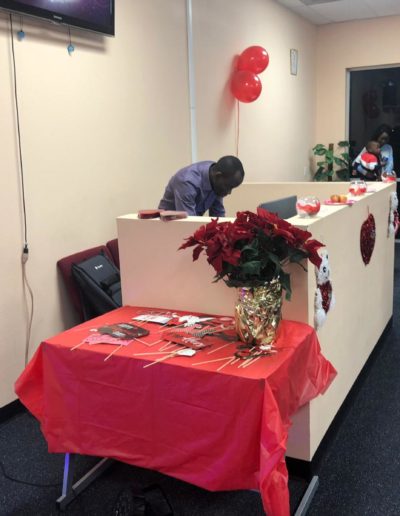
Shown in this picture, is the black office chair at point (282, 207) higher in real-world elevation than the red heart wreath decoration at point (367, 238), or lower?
higher

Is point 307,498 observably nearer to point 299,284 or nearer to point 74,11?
point 299,284

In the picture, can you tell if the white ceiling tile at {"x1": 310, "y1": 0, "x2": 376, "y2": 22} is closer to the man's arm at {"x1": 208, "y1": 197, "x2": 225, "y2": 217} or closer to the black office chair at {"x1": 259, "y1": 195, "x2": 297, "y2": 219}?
the man's arm at {"x1": 208, "y1": 197, "x2": 225, "y2": 217}

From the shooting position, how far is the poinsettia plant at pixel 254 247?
1.74 m

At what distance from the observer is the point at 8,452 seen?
2531 mm

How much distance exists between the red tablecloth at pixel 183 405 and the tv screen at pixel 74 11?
65.9 inches

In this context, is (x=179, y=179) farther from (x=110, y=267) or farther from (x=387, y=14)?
(x=387, y=14)

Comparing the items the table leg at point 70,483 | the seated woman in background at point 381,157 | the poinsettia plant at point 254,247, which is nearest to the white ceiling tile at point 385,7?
the seated woman in background at point 381,157

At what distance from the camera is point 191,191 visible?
298 cm

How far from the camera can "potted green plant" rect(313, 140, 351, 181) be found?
6816 millimetres

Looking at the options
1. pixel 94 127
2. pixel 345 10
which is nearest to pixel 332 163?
pixel 345 10

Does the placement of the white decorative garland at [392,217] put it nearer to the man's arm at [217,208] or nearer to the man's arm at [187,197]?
the man's arm at [217,208]

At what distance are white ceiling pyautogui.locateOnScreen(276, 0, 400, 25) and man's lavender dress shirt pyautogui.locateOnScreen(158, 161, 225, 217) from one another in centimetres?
346

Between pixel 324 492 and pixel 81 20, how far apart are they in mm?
2676

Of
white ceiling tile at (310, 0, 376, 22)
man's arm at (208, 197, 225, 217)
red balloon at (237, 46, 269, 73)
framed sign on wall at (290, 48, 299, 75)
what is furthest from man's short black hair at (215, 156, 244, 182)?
white ceiling tile at (310, 0, 376, 22)
